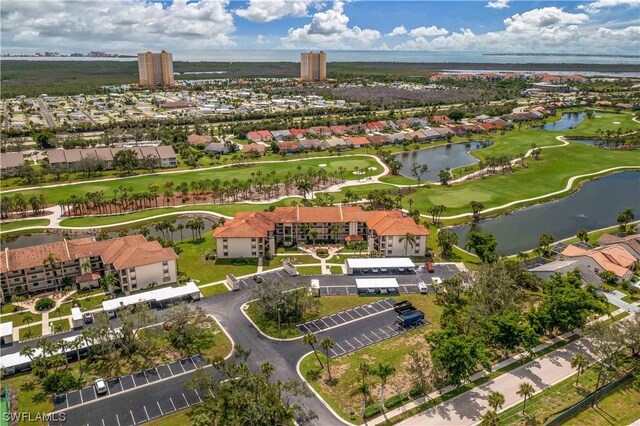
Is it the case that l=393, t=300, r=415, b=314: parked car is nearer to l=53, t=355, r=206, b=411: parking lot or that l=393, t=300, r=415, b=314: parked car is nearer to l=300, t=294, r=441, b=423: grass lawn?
l=300, t=294, r=441, b=423: grass lawn

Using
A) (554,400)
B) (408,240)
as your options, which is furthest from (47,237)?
(554,400)

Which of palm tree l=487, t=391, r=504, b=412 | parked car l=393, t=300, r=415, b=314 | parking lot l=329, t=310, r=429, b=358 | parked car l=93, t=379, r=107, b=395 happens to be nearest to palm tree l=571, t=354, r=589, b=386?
palm tree l=487, t=391, r=504, b=412

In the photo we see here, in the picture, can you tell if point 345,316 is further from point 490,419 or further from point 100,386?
point 100,386

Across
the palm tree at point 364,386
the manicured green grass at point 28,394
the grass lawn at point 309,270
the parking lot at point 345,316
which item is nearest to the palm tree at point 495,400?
the palm tree at point 364,386

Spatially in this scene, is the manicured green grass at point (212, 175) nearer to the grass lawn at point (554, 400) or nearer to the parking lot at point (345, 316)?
the parking lot at point (345, 316)

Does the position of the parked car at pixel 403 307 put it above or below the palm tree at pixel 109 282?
below

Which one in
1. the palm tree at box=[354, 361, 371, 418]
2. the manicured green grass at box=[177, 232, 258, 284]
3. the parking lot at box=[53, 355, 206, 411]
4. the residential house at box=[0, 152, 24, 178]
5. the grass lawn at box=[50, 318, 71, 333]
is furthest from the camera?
the residential house at box=[0, 152, 24, 178]

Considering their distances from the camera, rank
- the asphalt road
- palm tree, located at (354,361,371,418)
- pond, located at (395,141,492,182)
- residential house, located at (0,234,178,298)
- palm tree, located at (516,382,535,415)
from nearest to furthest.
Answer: palm tree, located at (516,382,535,415)
the asphalt road
palm tree, located at (354,361,371,418)
residential house, located at (0,234,178,298)
pond, located at (395,141,492,182)
